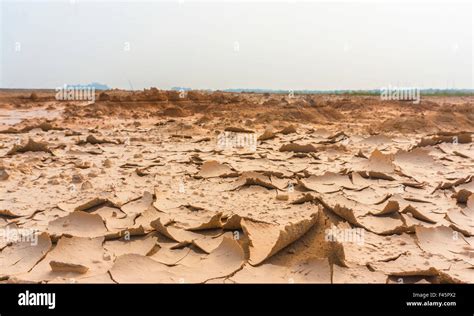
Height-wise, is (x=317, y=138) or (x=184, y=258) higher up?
(x=317, y=138)

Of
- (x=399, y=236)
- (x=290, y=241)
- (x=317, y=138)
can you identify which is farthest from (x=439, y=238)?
(x=317, y=138)

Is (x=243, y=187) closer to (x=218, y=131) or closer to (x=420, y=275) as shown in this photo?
(x=420, y=275)
